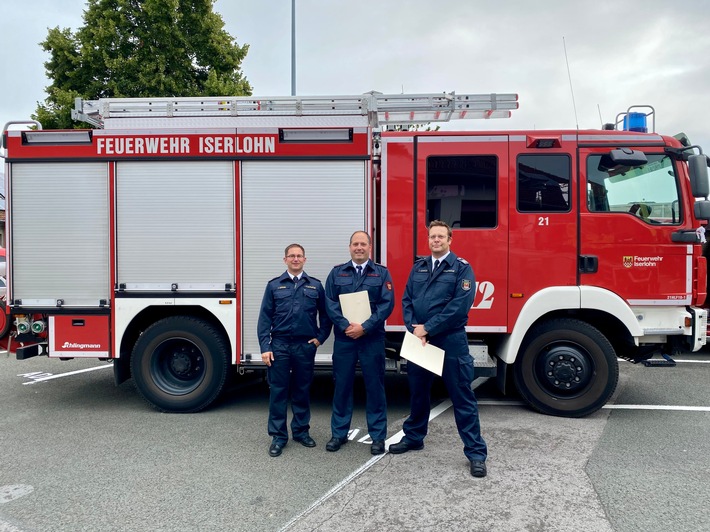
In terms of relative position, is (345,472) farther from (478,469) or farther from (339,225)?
(339,225)

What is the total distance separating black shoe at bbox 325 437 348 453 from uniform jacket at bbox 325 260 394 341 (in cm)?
87

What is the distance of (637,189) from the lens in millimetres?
4945

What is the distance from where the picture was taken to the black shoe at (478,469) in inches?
145

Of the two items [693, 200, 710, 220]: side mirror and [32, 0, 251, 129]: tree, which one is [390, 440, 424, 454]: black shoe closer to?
[693, 200, 710, 220]: side mirror

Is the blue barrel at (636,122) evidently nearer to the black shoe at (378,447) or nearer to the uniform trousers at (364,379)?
the uniform trousers at (364,379)

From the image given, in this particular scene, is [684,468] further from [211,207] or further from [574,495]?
[211,207]

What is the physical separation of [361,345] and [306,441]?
98 cm

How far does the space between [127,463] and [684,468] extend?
4313 millimetres

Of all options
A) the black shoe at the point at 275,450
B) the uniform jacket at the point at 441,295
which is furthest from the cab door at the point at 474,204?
the black shoe at the point at 275,450

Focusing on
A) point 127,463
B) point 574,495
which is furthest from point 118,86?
point 574,495

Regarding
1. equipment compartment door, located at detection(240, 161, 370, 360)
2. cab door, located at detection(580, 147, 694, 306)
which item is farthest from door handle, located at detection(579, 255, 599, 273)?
equipment compartment door, located at detection(240, 161, 370, 360)

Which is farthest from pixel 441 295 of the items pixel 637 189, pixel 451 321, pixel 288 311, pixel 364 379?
pixel 637 189

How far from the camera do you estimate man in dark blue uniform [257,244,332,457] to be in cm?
420

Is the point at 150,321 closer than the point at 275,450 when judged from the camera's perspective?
No
